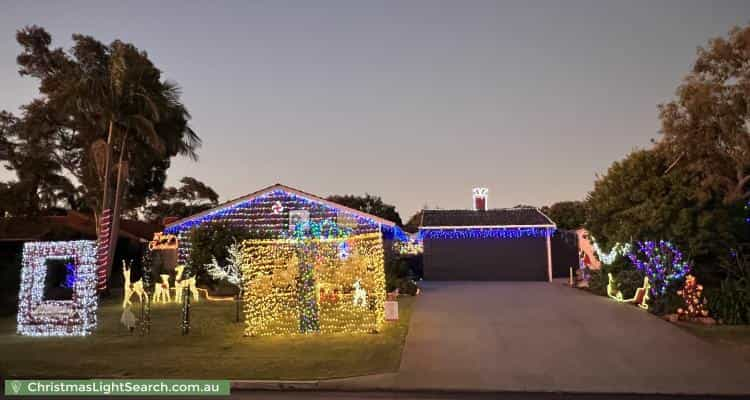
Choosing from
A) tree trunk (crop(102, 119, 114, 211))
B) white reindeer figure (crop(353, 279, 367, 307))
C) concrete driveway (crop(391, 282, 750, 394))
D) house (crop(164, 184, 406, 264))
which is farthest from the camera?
house (crop(164, 184, 406, 264))

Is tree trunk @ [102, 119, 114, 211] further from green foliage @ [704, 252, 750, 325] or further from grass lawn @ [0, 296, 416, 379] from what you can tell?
green foliage @ [704, 252, 750, 325]

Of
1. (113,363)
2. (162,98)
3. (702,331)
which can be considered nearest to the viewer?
(113,363)

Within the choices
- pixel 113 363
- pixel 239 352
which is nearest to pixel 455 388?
pixel 239 352

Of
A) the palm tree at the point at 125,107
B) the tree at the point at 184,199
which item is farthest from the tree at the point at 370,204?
the palm tree at the point at 125,107

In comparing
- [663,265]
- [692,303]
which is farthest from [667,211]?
[692,303]

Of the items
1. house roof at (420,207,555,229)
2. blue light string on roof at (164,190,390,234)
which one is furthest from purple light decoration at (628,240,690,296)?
house roof at (420,207,555,229)

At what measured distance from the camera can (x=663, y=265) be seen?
14344 millimetres

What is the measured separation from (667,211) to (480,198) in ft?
55.9

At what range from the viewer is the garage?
2753 centimetres

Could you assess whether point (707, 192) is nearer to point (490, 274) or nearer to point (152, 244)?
point (490, 274)

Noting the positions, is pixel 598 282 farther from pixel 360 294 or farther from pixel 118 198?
pixel 118 198

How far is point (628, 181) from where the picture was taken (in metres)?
15.7

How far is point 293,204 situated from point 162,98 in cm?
719

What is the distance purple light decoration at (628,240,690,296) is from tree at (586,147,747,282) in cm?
27
